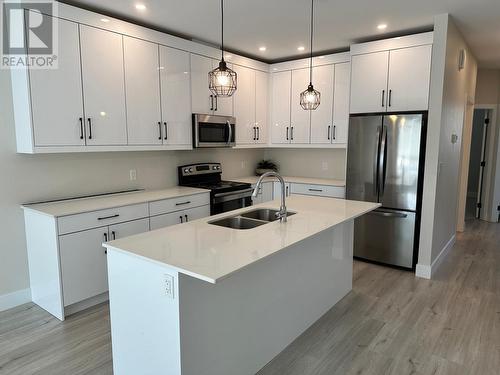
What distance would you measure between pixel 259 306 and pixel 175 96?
2.52 meters

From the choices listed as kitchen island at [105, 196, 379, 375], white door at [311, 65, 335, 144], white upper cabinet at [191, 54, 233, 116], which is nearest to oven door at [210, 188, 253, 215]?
white upper cabinet at [191, 54, 233, 116]

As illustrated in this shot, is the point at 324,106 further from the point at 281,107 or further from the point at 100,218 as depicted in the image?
the point at 100,218

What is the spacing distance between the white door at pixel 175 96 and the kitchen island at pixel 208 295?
1561mm

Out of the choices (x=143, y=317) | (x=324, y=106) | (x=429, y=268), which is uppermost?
(x=324, y=106)

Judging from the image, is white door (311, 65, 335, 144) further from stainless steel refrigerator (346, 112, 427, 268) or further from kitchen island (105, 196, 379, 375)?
kitchen island (105, 196, 379, 375)

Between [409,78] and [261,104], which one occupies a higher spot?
[409,78]

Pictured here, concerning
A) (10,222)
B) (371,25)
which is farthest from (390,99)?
(10,222)

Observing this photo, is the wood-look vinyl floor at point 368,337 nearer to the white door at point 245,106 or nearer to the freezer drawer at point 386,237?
the freezer drawer at point 386,237

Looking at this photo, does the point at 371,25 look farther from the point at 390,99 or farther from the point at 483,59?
the point at 483,59

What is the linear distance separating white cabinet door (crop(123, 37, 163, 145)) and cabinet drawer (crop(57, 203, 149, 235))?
702 mm

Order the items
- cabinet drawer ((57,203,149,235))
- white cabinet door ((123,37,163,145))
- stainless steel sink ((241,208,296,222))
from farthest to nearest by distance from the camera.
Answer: white cabinet door ((123,37,163,145)) < stainless steel sink ((241,208,296,222)) < cabinet drawer ((57,203,149,235))

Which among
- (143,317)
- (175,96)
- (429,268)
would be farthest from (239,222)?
(429,268)

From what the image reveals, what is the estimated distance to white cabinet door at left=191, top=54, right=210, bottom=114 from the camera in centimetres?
400

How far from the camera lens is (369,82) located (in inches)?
157
